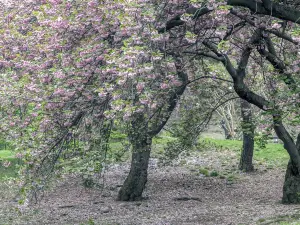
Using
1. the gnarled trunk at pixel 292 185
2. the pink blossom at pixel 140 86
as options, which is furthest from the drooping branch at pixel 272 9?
the gnarled trunk at pixel 292 185

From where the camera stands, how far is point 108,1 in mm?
8156

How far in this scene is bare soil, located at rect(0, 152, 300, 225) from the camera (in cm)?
1182

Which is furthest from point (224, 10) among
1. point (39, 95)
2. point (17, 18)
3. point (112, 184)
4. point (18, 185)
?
point (112, 184)

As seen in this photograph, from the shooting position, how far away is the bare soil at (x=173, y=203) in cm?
1182

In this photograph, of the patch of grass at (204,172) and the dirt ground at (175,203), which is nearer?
the dirt ground at (175,203)

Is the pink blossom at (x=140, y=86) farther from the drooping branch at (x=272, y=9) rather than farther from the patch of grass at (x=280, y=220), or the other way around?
the patch of grass at (x=280, y=220)

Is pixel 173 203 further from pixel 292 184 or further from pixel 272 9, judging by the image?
pixel 272 9

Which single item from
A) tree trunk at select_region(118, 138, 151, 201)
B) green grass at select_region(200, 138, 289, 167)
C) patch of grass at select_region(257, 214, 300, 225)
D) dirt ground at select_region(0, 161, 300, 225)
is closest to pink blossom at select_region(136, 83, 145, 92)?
patch of grass at select_region(257, 214, 300, 225)

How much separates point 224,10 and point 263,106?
12.9ft

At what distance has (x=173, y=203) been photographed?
47.6 feet

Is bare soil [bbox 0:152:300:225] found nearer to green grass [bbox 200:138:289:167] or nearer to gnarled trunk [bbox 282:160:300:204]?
gnarled trunk [bbox 282:160:300:204]

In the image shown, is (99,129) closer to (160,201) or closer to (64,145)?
(64,145)

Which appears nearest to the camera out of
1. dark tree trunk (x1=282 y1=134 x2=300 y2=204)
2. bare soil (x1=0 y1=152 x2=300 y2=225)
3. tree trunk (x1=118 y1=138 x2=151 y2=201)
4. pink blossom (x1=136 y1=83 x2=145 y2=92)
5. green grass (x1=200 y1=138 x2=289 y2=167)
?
pink blossom (x1=136 y1=83 x2=145 y2=92)

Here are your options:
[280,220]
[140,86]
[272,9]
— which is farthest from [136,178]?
[140,86]
